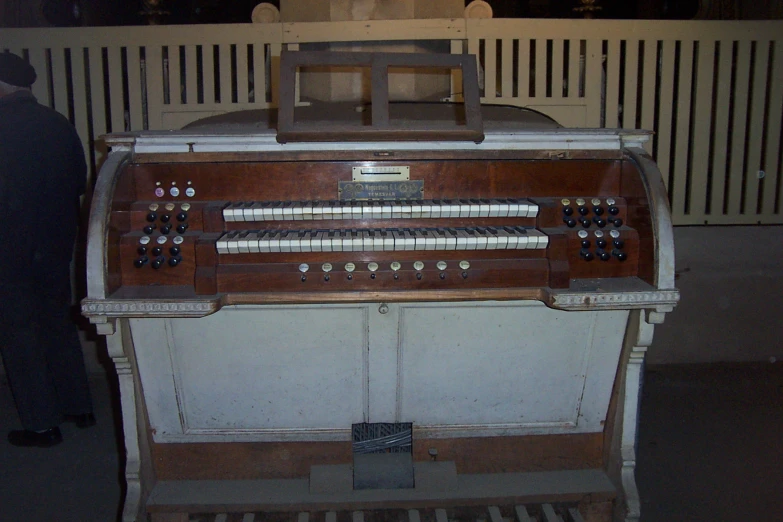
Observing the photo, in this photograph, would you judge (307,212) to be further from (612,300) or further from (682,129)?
(682,129)

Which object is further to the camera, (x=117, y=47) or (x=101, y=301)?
(x=117, y=47)

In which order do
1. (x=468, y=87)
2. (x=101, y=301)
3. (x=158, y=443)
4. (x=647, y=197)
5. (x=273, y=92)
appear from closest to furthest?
(x=101, y=301)
(x=647, y=197)
(x=468, y=87)
(x=158, y=443)
(x=273, y=92)

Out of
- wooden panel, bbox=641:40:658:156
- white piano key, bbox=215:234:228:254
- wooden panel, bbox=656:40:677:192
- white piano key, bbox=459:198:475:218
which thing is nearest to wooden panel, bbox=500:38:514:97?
wooden panel, bbox=641:40:658:156

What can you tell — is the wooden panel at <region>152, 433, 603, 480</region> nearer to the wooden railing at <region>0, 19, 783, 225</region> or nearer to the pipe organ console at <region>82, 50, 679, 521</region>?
the pipe organ console at <region>82, 50, 679, 521</region>

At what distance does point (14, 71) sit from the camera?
10.7 feet

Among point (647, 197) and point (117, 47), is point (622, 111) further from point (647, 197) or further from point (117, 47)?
point (117, 47)

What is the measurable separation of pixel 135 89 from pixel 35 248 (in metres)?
1.26

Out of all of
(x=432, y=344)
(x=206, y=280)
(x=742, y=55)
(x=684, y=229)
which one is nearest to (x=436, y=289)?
(x=432, y=344)

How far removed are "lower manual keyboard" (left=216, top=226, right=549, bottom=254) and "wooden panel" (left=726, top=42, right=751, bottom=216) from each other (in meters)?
2.53

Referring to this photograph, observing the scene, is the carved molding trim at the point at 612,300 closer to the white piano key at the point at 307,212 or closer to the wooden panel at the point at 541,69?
the white piano key at the point at 307,212

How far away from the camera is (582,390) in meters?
2.59

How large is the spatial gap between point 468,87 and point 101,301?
4.35 ft

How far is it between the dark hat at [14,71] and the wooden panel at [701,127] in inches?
138

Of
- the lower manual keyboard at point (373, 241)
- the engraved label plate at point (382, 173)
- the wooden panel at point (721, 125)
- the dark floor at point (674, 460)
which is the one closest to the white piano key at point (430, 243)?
the lower manual keyboard at point (373, 241)
